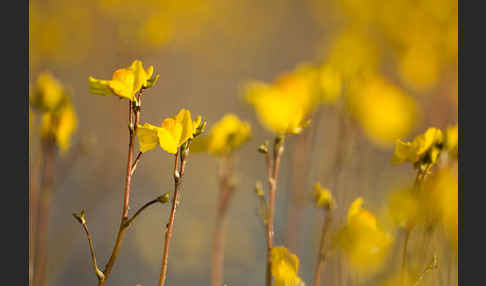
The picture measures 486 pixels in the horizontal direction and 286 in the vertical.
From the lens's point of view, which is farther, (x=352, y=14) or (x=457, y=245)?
(x=352, y=14)

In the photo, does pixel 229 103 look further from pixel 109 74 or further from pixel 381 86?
pixel 381 86

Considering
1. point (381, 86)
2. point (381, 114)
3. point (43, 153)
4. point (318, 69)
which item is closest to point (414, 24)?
point (381, 86)

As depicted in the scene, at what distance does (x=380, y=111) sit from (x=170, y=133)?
1.84 ft

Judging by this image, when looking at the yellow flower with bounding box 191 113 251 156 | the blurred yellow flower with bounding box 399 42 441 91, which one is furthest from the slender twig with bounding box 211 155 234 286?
the blurred yellow flower with bounding box 399 42 441 91

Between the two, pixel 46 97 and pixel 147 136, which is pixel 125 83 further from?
pixel 46 97

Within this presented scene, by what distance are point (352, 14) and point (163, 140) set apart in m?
1.23

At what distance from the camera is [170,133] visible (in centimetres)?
40

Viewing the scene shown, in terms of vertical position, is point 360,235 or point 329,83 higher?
point 329,83

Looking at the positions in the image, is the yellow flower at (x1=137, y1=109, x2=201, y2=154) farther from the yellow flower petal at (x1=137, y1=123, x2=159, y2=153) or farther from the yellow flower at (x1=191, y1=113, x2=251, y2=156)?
the yellow flower at (x1=191, y1=113, x2=251, y2=156)

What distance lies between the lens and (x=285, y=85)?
2.32ft

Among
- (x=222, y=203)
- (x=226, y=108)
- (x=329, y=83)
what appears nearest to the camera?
(x=222, y=203)

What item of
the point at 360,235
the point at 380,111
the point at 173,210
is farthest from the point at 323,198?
the point at 380,111

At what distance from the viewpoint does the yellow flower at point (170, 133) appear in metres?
0.40

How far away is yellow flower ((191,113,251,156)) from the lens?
1.77 ft
